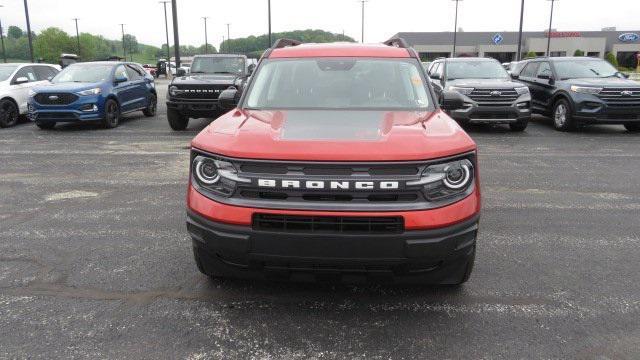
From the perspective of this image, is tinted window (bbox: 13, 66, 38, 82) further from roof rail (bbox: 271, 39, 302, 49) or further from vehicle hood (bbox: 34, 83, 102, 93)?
roof rail (bbox: 271, 39, 302, 49)

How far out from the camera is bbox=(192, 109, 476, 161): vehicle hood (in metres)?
3.05

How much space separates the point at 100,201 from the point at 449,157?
15.7ft

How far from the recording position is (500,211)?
19.5 ft

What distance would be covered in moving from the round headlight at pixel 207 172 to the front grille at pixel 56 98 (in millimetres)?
10773

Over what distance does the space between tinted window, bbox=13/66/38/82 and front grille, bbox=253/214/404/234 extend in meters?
14.1

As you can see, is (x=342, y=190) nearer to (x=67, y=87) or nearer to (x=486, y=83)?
(x=486, y=83)

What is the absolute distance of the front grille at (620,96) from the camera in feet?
37.6

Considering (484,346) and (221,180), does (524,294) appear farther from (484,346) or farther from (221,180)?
(221,180)

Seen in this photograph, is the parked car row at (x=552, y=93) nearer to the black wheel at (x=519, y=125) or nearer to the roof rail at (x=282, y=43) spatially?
the black wheel at (x=519, y=125)

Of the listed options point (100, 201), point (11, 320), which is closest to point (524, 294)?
point (11, 320)

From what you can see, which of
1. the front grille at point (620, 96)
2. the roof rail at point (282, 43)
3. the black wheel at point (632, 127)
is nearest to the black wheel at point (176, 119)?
the roof rail at point (282, 43)

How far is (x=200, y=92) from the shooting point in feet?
40.0

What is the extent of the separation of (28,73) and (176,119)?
17.4ft

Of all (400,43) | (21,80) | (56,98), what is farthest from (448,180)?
(21,80)
